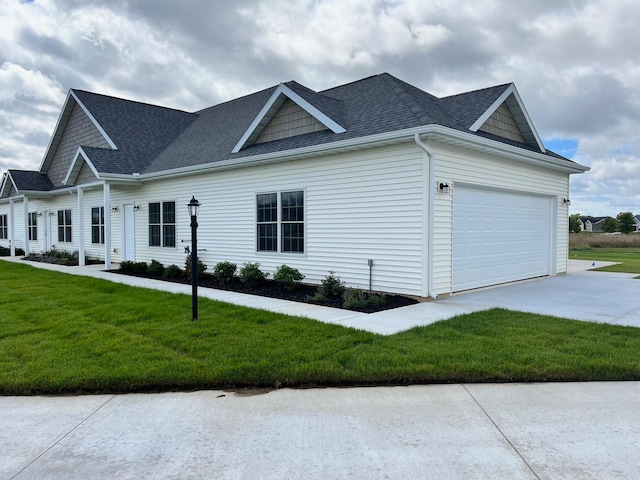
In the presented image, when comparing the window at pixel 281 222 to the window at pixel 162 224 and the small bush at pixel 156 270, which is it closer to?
the small bush at pixel 156 270

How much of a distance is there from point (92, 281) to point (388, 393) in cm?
1014

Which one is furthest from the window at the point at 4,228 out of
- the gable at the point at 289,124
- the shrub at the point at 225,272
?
the gable at the point at 289,124

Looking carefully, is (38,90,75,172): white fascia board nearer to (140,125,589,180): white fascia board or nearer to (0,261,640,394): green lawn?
(140,125,589,180): white fascia board

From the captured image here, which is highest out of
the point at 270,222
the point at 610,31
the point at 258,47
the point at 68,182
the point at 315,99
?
the point at 258,47

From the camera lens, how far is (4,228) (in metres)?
27.0

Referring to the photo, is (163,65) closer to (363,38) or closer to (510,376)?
(363,38)

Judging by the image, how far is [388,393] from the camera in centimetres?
416

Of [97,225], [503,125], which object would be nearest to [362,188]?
[503,125]

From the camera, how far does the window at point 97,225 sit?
18.1 meters

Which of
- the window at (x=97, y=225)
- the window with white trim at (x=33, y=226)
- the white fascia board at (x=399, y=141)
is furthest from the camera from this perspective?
the window with white trim at (x=33, y=226)

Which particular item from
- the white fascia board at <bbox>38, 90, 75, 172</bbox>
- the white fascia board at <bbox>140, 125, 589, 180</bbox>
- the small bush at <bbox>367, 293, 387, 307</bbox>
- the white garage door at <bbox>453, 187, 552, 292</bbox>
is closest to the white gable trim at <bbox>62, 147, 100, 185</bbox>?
the white fascia board at <bbox>140, 125, 589, 180</bbox>

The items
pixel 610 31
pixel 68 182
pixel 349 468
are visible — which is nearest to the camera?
pixel 349 468

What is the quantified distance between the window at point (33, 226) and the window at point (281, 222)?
697 inches

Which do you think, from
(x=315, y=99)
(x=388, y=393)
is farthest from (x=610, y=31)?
(x=388, y=393)
